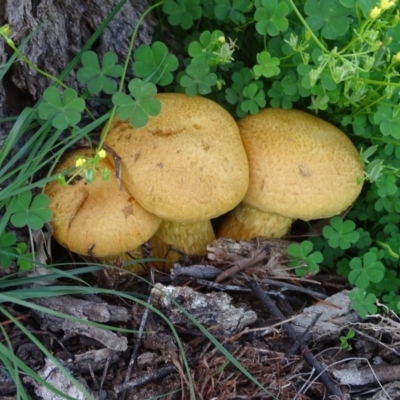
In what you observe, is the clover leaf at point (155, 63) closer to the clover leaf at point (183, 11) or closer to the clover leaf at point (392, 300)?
the clover leaf at point (183, 11)

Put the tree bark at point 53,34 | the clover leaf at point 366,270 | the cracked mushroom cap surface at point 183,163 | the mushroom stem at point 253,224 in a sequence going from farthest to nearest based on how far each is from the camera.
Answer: the mushroom stem at point 253,224
the clover leaf at point 366,270
the tree bark at point 53,34
the cracked mushroom cap surface at point 183,163

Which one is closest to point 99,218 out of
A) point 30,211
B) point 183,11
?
point 30,211

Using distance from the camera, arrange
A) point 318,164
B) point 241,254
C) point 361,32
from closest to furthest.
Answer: point 361,32, point 318,164, point 241,254

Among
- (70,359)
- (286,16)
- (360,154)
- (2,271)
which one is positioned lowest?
(70,359)

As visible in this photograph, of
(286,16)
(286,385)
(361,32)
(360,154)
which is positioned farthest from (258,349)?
(286,16)

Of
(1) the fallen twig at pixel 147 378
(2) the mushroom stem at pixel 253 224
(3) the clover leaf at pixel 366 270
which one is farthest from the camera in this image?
(2) the mushroom stem at pixel 253 224

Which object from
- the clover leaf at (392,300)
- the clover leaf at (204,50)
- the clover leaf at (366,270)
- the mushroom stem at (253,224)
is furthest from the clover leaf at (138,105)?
the clover leaf at (392,300)

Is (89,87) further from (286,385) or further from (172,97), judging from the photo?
(286,385)
